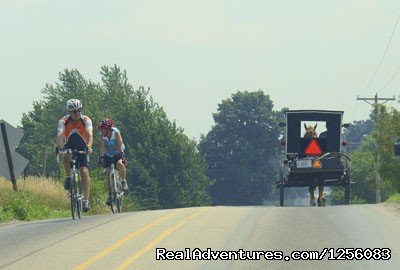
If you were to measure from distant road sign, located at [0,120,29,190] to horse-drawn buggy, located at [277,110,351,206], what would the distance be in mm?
8388

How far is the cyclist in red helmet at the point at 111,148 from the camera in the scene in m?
19.3

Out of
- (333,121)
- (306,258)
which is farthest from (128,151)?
(306,258)

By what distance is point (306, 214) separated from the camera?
1809cm

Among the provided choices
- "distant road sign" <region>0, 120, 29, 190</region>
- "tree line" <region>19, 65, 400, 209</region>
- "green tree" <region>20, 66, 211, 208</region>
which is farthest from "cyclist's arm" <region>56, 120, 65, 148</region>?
"green tree" <region>20, 66, 211, 208</region>

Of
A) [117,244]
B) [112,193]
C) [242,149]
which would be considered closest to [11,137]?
[112,193]

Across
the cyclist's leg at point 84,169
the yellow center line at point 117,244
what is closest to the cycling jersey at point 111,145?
the cyclist's leg at point 84,169

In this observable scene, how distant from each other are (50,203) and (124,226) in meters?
9.85

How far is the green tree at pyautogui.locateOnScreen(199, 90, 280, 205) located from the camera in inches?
4710

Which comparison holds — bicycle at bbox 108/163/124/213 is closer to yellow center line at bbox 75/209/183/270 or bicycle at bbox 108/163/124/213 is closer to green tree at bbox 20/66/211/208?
yellow center line at bbox 75/209/183/270

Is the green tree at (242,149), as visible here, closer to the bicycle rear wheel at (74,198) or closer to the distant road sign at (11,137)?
the distant road sign at (11,137)

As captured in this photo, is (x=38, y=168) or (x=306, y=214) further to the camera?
(x=38, y=168)

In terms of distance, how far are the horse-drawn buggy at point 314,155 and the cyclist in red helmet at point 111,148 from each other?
8.90 metres

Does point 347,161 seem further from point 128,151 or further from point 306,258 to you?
point 128,151

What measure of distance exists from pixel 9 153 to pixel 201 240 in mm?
10159
